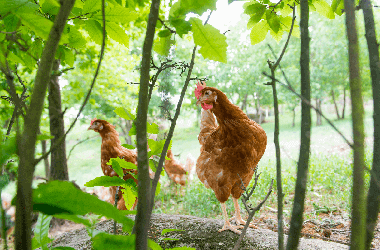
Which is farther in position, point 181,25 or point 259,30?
point 259,30

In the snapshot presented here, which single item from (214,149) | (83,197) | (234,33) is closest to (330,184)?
(214,149)

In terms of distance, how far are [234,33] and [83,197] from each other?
26.3 ft

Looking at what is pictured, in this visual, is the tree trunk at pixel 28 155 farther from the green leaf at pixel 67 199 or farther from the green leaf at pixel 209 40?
the green leaf at pixel 209 40

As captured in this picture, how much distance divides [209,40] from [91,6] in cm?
48

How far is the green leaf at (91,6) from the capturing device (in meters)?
0.83

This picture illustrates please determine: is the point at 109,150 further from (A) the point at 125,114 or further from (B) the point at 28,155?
(B) the point at 28,155

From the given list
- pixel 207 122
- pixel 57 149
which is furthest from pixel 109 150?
pixel 207 122

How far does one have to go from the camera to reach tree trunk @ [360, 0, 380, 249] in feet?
2.16

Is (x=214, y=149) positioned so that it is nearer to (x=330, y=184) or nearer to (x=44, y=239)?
(x=44, y=239)

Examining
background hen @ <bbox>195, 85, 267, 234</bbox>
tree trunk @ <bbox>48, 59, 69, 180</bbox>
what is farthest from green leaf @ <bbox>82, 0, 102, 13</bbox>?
tree trunk @ <bbox>48, 59, 69, 180</bbox>

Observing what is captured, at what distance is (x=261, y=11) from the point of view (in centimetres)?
104

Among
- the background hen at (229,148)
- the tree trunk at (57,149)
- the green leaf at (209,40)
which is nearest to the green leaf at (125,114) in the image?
the green leaf at (209,40)

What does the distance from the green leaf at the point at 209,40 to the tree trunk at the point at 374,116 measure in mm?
449

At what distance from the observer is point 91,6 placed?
83 centimetres
